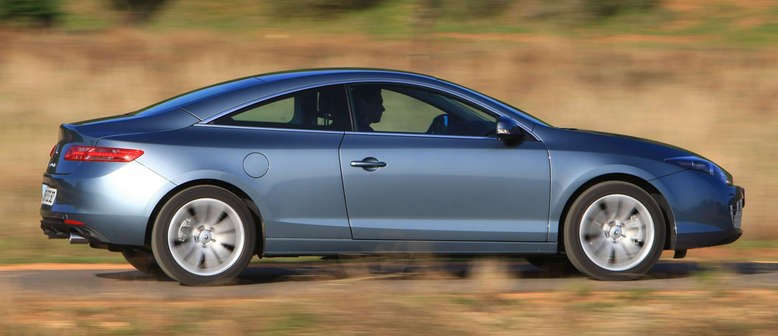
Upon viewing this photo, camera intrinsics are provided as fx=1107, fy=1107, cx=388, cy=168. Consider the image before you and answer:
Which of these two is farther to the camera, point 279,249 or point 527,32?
point 527,32

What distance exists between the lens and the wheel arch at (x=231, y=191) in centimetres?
699

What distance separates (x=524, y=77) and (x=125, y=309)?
14.2 m

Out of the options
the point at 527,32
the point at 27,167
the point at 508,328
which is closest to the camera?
the point at 508,328

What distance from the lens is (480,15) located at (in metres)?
Answer: 28.9

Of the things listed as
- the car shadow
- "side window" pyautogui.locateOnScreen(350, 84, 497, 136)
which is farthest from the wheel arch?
"side window" pyautogui.locateOnScreen(350, 84, 497, 136)

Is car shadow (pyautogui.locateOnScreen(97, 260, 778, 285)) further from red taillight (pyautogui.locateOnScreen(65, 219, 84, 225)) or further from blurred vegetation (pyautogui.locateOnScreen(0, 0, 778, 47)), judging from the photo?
blurred vegetation (pyautogui.locateOnScreen(0, 0, 778, 47))

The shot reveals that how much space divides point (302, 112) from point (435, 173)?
0.97 meters

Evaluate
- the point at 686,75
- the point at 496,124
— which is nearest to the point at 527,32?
the point at 686,75

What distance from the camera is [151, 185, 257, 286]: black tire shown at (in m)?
6.99

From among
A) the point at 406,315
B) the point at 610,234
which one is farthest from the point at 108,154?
the point at 610,234

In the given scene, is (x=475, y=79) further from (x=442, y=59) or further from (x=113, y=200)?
(x=113, y=200)

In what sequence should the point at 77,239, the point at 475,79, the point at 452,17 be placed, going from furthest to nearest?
the point at 452,17 < the point at 475,79 < the point at 77,239

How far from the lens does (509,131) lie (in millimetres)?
7344

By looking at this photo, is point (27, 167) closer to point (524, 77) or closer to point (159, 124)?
point (159, 124)
